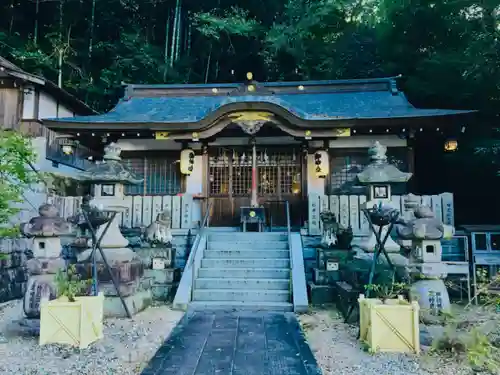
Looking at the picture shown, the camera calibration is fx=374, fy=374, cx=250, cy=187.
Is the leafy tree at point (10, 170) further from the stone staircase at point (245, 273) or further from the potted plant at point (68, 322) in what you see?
the stone staircase at point (245, 273)

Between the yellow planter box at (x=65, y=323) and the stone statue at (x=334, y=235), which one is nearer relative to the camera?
the yellow planter box at (x=65, y=323)

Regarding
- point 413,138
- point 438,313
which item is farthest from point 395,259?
point 413,138

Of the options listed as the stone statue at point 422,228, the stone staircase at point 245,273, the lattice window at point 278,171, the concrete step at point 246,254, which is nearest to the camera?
the stone statue at point 422,228

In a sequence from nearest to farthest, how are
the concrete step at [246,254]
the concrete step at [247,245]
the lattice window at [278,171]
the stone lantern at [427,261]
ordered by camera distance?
the stone lantern at [427,261]
the concrete step at [246,254]
the concrete step at [247,245]
the lattice window at [278,171]

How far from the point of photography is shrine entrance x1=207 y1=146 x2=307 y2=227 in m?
11.6

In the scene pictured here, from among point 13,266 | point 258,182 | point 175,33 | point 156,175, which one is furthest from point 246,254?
point 175,33

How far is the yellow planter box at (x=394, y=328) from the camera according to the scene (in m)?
4.58

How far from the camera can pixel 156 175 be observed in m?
12.0

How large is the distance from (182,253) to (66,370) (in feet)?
16.8

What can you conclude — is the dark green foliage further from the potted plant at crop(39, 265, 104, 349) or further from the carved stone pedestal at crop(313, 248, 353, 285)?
the potted plant at crop(39, 265, 104, 349)

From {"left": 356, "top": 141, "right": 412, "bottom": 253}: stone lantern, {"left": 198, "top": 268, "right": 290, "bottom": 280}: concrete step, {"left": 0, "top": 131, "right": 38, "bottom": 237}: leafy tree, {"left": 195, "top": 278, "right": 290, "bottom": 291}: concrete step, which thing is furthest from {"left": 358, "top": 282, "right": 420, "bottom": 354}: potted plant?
{"left": 0, "top": 131, "right": 38, "bottom": 237}: leafy tree

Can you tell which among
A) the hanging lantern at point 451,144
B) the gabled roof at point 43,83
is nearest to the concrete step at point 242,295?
the hanging lantern at point 451,144

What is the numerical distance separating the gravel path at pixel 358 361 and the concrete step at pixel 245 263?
264 centimetres

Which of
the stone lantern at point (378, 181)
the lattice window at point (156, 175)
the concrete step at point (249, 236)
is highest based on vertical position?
the lattice window at point (156, 175)
